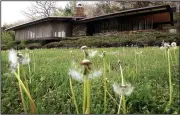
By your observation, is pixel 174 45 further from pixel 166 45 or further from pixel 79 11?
pixel 79 11

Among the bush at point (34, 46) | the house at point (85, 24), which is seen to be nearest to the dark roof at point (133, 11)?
the house at point (85, 24)

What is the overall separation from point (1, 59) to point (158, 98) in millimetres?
1003

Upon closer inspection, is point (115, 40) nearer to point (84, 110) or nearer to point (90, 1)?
point (90, 1)

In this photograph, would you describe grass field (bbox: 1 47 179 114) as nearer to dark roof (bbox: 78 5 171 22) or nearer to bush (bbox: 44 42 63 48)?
bush (bbox: 44 42 63 48)

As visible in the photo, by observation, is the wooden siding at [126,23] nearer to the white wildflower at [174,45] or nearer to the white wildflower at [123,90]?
the white wildflower at [174,45]

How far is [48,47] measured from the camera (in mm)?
2088

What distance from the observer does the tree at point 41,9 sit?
6.43 feet

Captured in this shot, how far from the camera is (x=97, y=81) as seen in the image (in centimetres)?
190

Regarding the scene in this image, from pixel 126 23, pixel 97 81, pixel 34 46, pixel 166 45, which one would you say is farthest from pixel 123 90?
pixel 34 46

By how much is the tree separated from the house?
4cm

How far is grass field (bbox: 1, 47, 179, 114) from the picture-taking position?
170 centimetres

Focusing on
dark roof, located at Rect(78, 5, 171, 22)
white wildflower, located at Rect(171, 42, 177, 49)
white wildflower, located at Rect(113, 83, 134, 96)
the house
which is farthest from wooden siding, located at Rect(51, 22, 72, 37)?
white wildflower, located at Rect(171, 42, 177, 49)

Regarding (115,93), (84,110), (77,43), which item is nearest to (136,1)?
(77,43)

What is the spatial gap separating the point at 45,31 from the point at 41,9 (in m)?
0.17
